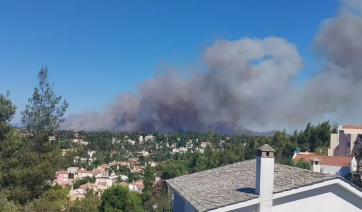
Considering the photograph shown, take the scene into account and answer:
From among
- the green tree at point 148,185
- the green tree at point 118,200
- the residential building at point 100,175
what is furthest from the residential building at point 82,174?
the green tree at point 118,200

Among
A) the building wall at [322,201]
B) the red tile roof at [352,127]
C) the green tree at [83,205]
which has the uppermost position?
the red tile roof at [352,127]

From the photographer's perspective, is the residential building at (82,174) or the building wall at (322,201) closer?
the building wall at (322,201)

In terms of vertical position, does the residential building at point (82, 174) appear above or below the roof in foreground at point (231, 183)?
below

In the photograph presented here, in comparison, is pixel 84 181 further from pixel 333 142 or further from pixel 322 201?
pixel 322 201

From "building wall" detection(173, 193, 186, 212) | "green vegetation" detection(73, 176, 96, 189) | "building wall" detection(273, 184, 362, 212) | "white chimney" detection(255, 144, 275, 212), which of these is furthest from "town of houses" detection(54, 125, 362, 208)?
"white chimney" detection(255, 144, 275, 212)

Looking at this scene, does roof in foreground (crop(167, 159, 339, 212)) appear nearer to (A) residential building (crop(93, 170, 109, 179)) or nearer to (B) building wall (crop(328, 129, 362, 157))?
(B) building wall (crop(328, 129, 362, 157))

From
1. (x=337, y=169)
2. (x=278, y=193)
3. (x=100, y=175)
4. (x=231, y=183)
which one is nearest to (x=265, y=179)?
(x=278, y=193)

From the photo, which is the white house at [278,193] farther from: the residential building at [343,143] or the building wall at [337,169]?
the residential building at [343,143]

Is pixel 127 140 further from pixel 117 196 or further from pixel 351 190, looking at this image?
pixel 351 190
